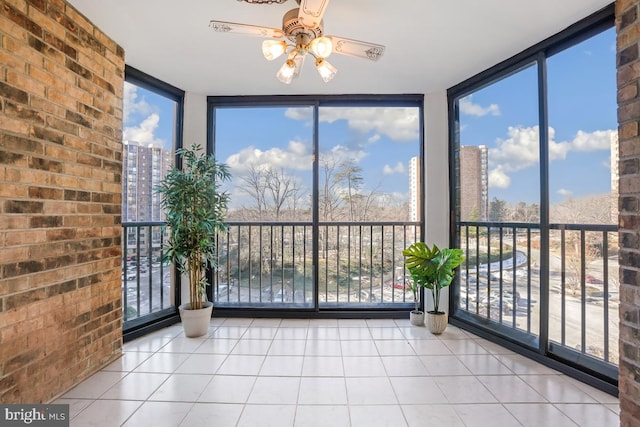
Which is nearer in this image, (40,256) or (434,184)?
(40,256)

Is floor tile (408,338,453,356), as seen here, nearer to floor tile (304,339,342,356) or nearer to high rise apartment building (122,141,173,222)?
floor tile (304,339,342,356)

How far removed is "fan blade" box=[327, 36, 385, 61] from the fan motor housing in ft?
0.40

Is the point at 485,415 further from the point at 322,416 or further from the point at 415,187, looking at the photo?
the point at 415,187

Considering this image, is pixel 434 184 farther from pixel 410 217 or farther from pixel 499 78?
pixel 499 78

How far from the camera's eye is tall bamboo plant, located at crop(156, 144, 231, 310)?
2641 mm

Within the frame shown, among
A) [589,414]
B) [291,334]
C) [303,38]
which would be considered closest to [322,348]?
[291,334]

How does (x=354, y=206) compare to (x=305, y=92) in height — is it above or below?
below

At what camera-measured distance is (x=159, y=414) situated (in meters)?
1.68

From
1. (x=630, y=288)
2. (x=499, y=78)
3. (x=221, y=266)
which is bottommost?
(x=221, y=266)

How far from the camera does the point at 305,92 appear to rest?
3.16 metres

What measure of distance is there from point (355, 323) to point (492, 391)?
141 cm

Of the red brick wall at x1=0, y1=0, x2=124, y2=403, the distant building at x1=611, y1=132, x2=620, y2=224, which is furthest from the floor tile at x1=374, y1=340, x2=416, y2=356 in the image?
the red brick wall at x1=0, y1=0, x2=124, y2=403

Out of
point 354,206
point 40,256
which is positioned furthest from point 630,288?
point 40,256

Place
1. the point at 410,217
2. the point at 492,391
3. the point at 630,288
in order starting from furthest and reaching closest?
the point at 410,217 < the point at 492,391 < the point at 630,288
